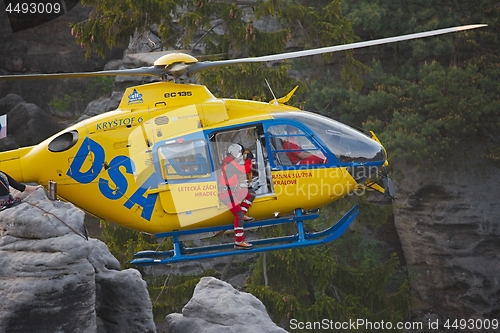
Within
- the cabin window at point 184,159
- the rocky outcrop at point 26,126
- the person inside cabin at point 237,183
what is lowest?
the rocky outcrop at point 26,126

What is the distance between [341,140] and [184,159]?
2.06 m

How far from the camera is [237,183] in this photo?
962 centimetres

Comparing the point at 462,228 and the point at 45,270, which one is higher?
the point at 45,270

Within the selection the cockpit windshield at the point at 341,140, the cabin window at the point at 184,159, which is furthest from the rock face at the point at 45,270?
the cockpit windshield at the point at 341,140

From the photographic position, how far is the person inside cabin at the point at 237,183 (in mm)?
9625

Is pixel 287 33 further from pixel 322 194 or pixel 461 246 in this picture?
pixel 461 246

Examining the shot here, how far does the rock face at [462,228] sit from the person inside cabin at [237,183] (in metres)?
11.4

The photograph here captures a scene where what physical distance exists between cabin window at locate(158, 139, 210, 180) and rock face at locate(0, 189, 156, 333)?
1.58 meters

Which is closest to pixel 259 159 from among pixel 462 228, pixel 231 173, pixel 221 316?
pixel 231 173

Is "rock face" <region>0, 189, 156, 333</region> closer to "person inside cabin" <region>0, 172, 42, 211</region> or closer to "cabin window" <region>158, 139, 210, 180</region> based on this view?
"person inside cabin" <region>0, 172, 42, 211</region>

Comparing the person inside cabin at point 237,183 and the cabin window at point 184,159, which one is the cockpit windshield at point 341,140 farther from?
the cabin window at point 184,159

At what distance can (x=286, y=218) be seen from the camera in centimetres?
1008

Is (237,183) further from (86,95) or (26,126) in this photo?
(86,95)

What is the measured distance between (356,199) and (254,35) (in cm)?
457
